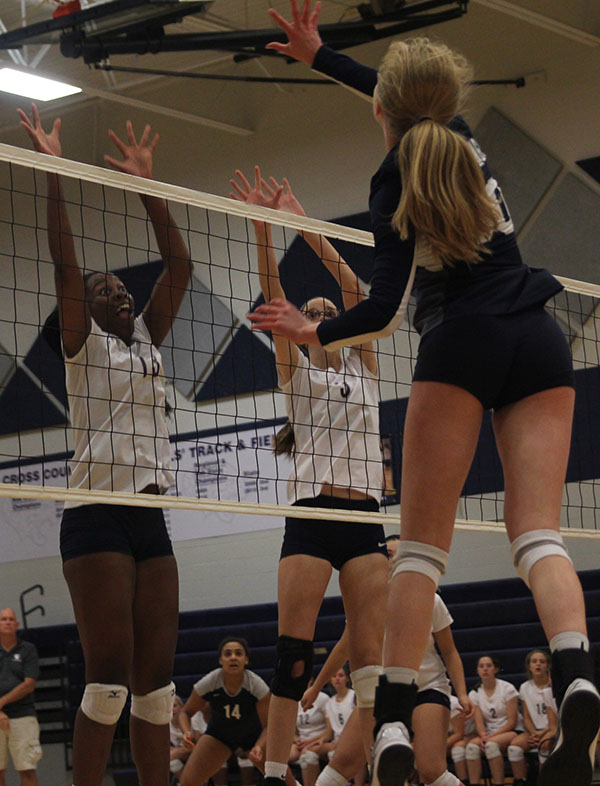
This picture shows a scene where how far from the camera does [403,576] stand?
2.63 meters

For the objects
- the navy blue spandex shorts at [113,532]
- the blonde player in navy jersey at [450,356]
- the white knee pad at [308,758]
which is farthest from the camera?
the white knee pad at [308,758]

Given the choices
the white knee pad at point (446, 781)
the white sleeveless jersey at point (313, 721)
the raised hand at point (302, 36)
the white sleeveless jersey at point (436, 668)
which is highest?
the raised hand at point (302, 36)

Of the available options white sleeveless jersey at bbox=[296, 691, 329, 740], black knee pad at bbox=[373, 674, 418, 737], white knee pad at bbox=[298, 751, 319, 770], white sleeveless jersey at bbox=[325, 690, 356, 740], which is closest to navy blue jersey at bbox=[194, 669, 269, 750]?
white knee pad at bbox=[298, 751, 319, 770]

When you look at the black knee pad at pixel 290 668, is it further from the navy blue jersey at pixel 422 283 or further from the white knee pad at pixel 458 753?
the white knee pad at pixel 458 753

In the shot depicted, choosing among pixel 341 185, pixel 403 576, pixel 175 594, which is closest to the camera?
pixel 403 576

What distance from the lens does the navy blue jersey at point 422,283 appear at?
2705 millimetres

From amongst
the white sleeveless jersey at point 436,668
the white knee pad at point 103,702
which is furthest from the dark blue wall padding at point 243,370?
the white knee pad at point 103,702

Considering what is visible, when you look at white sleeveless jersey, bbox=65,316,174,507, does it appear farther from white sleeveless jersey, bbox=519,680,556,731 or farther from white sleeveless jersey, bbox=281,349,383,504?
white sleeveless jersey, bbox=519,680,556,731

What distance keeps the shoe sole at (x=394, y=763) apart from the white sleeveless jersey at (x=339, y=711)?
8.02 metres

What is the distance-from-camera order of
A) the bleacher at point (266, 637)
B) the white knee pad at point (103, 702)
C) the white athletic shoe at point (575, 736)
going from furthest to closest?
the bleacher at point (266, 637), the white knee pad at point (103, 702), the white athletic shoe at point (575, 736)

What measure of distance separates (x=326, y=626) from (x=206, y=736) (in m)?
4.76

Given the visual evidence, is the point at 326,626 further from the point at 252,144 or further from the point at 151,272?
the point at 252,144

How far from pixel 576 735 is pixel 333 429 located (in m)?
2.72

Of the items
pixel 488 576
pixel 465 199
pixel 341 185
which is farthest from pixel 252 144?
pixel 465 199
